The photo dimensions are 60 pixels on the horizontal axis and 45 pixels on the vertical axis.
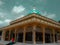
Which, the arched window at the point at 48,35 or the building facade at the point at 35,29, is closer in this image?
the building facade at the point at 35,29

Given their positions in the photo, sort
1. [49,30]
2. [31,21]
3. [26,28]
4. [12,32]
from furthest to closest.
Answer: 1. [12,32]
2. [49,30]
3. [26,28]
4. [31,21]

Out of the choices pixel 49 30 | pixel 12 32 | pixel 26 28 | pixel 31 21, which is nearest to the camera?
pixel 31 21

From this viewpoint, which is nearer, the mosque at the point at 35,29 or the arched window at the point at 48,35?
the mosque at the point at 35,29

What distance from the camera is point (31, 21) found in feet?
47.8

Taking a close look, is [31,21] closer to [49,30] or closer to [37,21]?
[37,21]

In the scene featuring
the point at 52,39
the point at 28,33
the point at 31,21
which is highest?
the point at 31,21

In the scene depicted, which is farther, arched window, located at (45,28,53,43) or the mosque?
arched window, located at (45,28,53,43)

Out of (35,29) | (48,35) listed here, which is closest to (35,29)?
(35,29)

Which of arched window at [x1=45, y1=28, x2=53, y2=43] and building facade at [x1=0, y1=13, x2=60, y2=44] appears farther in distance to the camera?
arched window at [x1=45, y1=28, x2=53, y2=43]

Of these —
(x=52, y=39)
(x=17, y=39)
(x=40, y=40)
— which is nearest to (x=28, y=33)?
(x=40, y=40)

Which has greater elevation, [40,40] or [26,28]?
[26,28]

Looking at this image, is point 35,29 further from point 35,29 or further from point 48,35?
point 48,35

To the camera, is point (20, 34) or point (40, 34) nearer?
point (40, 34)

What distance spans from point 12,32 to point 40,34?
9174 mm
